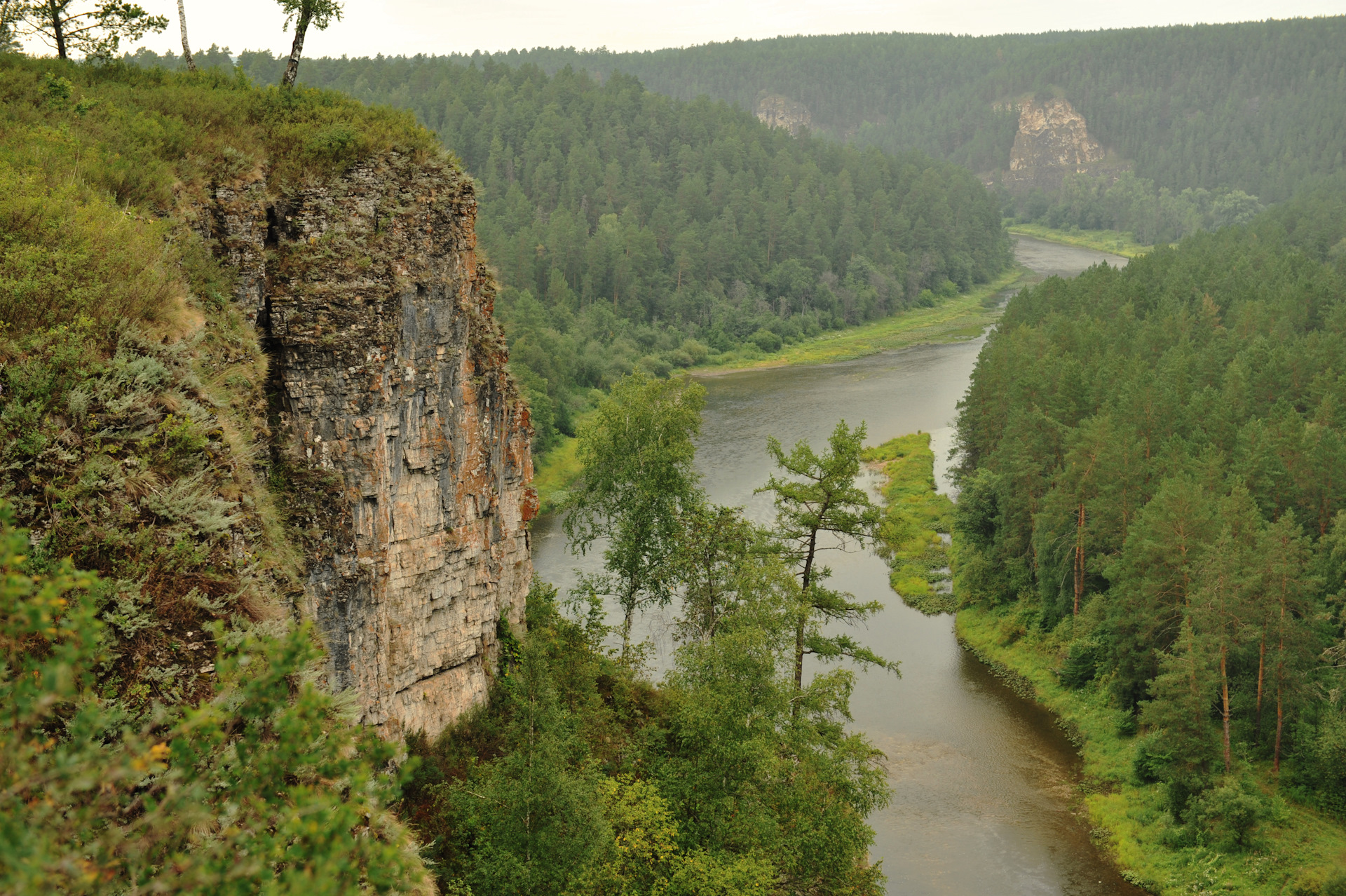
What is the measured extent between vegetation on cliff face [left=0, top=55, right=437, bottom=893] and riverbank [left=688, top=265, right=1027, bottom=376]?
67298mm

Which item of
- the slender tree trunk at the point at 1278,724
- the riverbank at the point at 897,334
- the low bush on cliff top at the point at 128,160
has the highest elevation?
the low bush on cliff top at the point at 128,160

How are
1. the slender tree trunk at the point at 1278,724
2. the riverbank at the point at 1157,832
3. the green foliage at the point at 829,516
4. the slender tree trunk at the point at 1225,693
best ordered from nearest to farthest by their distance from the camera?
the green foliage at the point at 829,516
the riverbank at the point at 1157,832
the slender tree trunk at the point at 1225,693
the slender tree trunk at the point at 1278,724

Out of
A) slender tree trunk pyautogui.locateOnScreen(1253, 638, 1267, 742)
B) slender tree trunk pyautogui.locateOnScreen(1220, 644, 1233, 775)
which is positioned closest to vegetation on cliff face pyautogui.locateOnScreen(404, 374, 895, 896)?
slender tree trunk pyautogui.locateOnScreen(1220, 644, 1233, 775)

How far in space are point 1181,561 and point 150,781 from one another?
28.9m

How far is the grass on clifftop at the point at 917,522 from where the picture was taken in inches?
1704

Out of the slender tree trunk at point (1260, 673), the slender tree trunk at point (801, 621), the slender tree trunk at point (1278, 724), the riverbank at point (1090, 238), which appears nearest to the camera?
the slender tree trunk at point (801, 621)

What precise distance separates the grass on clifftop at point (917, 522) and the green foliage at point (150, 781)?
29012mm

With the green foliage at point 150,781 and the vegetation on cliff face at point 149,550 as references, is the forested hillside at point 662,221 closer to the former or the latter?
the vegetation on cliff face at point 149,550

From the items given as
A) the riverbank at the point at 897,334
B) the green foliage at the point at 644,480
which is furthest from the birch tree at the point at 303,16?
the riverbank at the point at 897,334

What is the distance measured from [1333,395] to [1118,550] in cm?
1012

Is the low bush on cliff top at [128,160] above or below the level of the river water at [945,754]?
above

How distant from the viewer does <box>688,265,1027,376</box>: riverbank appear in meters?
87.3

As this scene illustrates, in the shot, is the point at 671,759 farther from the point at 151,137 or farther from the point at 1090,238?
the point at 1090,238

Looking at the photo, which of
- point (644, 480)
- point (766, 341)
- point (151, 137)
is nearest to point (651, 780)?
point (644, 480)
